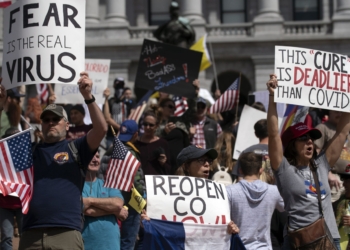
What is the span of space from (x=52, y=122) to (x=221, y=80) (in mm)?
27406

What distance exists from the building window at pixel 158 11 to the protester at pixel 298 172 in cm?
2877

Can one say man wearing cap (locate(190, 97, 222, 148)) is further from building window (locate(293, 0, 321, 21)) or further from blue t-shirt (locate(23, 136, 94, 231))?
building window (locate(293, 0, 321, 21))

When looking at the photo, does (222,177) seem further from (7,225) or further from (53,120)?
(53,120)

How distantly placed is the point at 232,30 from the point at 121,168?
2551 cm

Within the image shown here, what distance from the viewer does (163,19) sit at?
3553 cm

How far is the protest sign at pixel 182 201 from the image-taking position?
6664mm

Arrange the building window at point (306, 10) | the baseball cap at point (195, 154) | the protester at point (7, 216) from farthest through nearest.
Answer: the building window at point (306, 10) → the protester at point (7, 216) → the baseball cap at point (195, 154)

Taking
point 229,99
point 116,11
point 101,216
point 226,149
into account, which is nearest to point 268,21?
point 116,11

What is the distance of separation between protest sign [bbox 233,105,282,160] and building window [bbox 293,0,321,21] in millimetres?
23790

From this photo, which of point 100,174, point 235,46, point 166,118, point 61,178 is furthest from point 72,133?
point 235,46

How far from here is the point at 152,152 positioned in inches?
405

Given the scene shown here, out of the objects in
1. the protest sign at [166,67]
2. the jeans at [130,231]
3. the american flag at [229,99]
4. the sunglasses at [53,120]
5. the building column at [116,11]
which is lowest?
the jeans at [130,231]

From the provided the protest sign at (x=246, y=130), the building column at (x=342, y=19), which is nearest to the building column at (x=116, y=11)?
the building column at (x=342, y=19)

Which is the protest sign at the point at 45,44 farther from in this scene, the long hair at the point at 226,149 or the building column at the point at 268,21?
the building column at the point at 268,21
